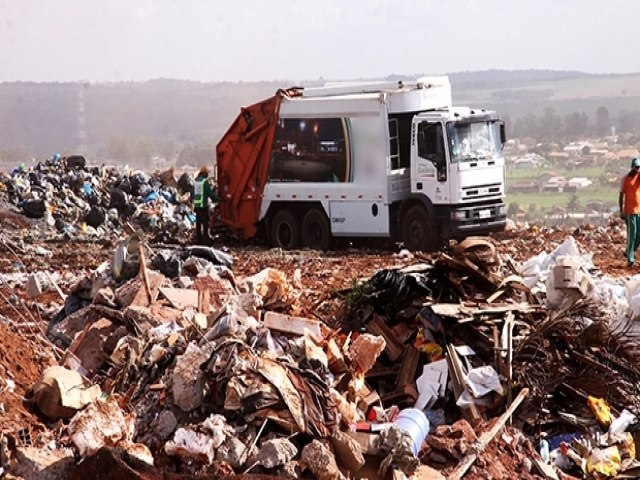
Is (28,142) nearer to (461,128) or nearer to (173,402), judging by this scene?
(461,128)

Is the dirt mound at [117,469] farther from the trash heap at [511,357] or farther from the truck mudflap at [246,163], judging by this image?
the truck mudflap at [246,163]

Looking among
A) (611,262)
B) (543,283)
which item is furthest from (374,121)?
(543,283)

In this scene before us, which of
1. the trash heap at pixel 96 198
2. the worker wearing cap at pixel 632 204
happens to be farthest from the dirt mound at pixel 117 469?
the trash heap at pixel 96 198

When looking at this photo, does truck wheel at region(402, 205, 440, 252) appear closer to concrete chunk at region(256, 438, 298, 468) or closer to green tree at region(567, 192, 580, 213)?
concrete chunk at region(256, 438, 298, 468)

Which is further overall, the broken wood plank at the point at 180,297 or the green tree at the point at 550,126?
the green tree at the point at 550,126

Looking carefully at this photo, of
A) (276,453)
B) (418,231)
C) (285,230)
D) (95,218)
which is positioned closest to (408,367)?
(276,453)

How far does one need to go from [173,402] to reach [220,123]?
77.6 metres

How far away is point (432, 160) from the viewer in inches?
706

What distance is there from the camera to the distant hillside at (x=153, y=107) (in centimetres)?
7700

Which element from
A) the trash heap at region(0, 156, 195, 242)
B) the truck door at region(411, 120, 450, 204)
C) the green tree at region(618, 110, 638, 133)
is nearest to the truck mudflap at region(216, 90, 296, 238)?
the trash heap at region(0, 156, 195, 242)

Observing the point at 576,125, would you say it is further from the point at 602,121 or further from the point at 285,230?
the point at 285,230

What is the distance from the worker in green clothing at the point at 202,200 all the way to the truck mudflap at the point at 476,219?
486 cm

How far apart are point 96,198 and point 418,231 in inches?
361

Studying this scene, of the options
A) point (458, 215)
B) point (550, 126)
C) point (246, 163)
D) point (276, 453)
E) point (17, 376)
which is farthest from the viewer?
point (550, 126)
